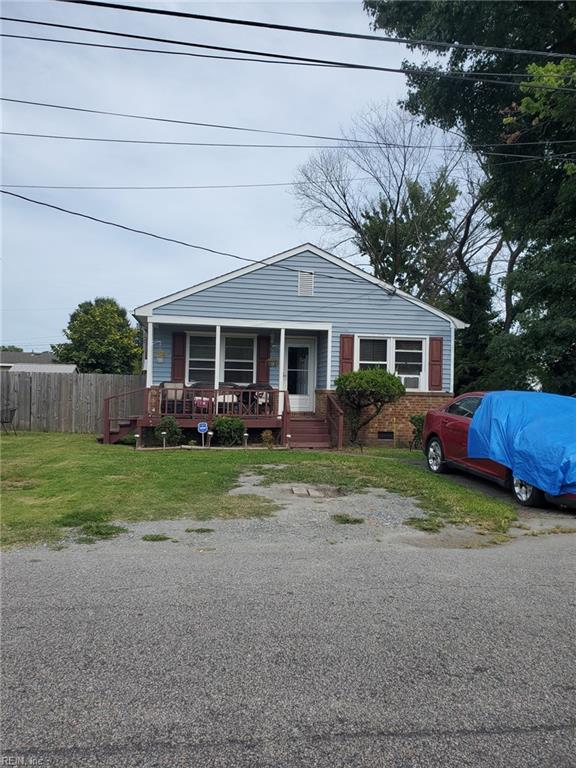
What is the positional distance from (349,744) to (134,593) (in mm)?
2375

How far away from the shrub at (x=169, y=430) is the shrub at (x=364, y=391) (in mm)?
4455

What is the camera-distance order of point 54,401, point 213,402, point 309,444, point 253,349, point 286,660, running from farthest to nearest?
point 54,401, point 253,349, point 309,444, point 213,402, point 286,660

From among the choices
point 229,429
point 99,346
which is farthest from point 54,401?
point 99,346

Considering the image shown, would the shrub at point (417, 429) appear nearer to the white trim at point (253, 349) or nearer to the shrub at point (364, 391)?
the shrub at point (364, 391)

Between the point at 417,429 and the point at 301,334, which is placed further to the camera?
the point at 301,334

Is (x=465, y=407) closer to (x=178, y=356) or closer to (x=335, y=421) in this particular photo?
(x=335, y=421)

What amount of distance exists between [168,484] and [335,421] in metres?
7.11

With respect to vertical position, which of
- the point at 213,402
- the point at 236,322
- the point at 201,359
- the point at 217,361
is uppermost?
the point at 236,322

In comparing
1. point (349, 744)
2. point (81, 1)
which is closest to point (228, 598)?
point (349, 744)

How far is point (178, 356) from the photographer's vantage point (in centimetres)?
1664

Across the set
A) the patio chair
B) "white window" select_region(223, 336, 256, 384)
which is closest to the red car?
"white window" select_region(223, 336, 256, 384)

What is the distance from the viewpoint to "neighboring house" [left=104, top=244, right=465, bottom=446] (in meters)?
16.0

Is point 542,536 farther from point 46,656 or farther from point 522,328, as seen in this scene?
point 522,328

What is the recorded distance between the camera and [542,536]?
21.8 feet
